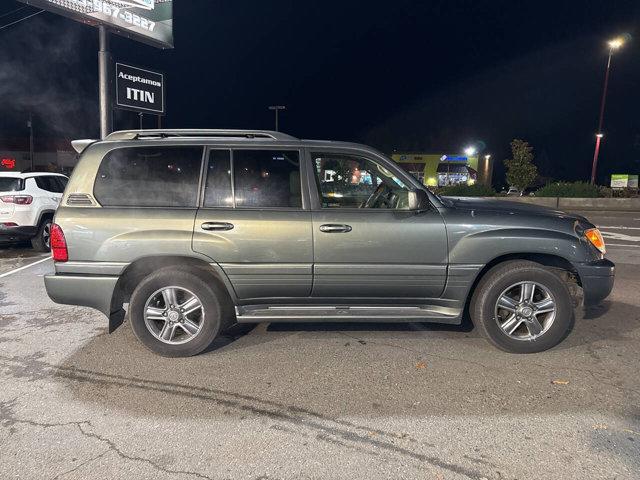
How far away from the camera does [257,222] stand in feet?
13.1

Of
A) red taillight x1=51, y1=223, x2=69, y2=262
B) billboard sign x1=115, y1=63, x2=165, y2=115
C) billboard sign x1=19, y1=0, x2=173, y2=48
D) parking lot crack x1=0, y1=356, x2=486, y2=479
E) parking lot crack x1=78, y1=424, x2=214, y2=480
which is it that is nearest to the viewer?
parking lot crack x1=78, y1=424, x2=214, y2=480

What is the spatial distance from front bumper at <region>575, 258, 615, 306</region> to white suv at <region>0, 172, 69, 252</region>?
922cm

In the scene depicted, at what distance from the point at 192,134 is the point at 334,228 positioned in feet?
5.45

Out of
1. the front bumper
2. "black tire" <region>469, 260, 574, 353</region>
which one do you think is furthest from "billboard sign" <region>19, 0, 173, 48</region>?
the front bumper

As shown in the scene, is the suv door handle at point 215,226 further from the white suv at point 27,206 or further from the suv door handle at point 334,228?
the white suv at point 27,206

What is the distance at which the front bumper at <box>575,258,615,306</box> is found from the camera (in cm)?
411

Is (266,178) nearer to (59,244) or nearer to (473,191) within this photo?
(59,244)

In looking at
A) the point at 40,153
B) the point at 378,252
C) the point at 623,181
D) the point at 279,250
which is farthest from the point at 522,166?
the point at 40,153

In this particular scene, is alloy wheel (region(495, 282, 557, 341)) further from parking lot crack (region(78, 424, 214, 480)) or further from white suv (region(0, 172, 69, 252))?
white suv (region(0, 172, 69, 252))

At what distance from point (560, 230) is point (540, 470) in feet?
7.37

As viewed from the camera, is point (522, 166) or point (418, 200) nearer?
point (418, 200)

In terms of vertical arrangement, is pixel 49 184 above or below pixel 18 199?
above

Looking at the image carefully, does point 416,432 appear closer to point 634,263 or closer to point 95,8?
point 634,263

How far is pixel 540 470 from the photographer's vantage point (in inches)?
101
